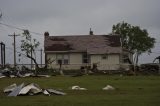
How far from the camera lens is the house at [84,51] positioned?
59.5 m

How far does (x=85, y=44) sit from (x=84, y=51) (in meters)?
1.88

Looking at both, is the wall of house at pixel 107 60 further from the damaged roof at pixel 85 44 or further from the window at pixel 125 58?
the window at pixel 125 58

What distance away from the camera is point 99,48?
61250 mm

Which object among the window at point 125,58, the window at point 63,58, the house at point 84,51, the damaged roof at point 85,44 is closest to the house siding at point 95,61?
the house at point 84,51

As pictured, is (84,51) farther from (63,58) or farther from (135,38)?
(135,38)

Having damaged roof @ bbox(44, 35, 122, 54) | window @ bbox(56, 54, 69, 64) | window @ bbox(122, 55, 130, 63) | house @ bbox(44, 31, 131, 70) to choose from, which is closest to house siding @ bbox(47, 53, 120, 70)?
house @ bbox(44, 31, 131, 70)

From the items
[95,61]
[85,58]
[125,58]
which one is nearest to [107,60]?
[95,61]

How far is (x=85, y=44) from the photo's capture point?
2470 inches

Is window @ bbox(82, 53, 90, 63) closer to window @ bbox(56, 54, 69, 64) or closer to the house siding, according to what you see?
the house siding

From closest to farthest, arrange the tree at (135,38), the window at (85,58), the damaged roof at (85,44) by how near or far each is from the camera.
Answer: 1. the damaged roof at (85,44)
2. the window at (85,58)
3. the tree at (135,38)

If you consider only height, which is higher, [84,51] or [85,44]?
[85,44]

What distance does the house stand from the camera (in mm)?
59500

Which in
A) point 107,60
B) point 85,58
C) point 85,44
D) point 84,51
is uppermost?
point 85,44

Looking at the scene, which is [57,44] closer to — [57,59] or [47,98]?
[57,59]
